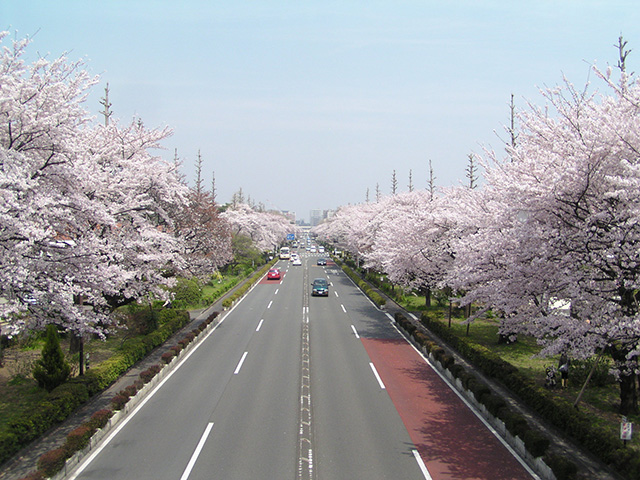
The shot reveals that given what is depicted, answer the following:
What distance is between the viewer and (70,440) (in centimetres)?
1072

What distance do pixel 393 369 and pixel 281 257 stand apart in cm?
7470

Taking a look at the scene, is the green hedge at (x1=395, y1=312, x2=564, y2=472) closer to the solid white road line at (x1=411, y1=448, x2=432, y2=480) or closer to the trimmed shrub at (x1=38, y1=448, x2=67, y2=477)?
the solid white road line at (x1=411, y1=448, x2=432, y2=480)

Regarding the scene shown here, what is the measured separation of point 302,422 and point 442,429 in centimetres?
402

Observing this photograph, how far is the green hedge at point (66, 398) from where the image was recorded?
11.1m

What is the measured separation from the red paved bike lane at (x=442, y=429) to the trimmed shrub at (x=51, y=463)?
812cm

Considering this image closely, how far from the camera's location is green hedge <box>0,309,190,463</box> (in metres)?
11.1

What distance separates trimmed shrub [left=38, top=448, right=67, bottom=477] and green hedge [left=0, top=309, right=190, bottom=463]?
5.07 feet

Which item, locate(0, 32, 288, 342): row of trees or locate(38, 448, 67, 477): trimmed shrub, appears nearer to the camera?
locate(38, 448, 67, 477): trimmed shrub

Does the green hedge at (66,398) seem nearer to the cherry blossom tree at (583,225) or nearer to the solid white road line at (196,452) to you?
the solid white road line at (196,452)

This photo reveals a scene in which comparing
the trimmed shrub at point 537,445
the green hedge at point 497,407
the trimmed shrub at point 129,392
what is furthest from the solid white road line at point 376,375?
the trimmed shrub at point 129,392

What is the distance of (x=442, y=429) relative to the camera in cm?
1320

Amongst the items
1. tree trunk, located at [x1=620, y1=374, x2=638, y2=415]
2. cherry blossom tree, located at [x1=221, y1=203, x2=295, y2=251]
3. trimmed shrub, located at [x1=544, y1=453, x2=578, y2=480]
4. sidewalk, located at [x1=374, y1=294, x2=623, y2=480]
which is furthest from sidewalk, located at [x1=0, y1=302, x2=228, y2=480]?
cherry blossom tree, located at [x1=221, y1=203, x2=295, y2=251]

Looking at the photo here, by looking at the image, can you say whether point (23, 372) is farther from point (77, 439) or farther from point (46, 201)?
point (46, 201)

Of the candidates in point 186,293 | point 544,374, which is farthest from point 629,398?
point 186,293
